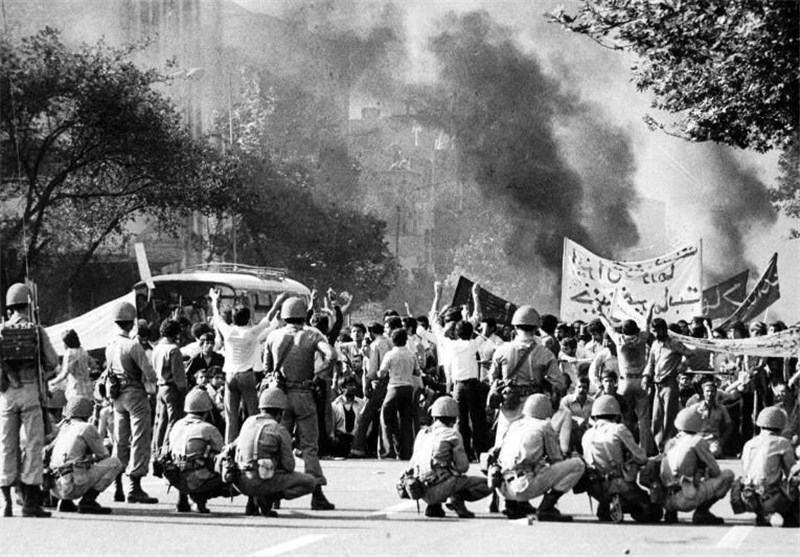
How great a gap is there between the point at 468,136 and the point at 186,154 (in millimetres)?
18593

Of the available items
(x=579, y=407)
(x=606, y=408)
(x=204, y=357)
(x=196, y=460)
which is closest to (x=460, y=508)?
(x=606, y=408)

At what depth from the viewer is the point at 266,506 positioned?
1172 cm

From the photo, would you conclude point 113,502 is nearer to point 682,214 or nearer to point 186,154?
point 186,154

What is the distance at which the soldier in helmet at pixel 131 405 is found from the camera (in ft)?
42.0

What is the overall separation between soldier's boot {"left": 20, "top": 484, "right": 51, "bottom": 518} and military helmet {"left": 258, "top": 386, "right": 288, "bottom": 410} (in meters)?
1.86

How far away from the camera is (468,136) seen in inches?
2244

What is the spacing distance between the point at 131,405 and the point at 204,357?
452cm

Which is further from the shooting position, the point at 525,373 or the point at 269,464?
the point at 525,373

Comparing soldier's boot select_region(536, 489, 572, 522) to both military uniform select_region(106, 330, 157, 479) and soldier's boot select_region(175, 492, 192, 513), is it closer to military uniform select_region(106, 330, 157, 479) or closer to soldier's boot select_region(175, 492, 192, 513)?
soldier's boot select_region(175, 492, 192, 513)

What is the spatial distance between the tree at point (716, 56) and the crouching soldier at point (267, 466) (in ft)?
23.1

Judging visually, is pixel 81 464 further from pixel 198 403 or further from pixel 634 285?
pixel 634 285

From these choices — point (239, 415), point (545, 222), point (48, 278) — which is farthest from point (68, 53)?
point (239, 415)

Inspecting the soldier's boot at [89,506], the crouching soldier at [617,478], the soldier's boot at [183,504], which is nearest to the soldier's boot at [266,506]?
the soldier's boot at [183,504]

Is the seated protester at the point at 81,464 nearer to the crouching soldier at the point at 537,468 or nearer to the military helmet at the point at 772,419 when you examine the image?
the crouching soldier at the point at 537,468
